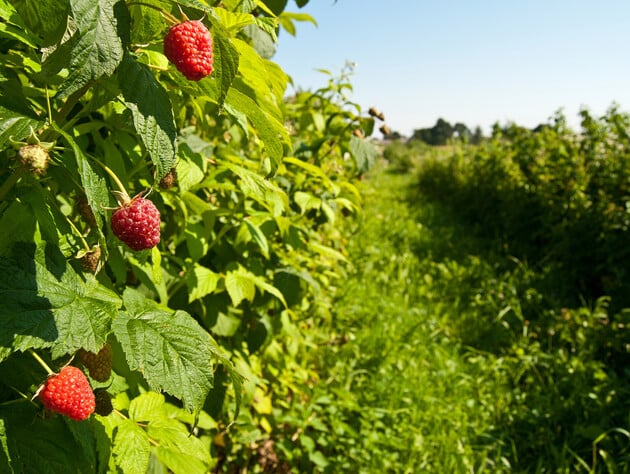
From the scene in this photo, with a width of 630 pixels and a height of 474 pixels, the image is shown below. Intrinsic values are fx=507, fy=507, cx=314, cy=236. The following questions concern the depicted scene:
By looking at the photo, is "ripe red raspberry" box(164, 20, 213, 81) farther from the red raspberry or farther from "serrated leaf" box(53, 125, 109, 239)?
the red raspberry

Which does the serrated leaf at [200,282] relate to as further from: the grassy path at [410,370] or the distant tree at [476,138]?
the distant tree at [476,138]

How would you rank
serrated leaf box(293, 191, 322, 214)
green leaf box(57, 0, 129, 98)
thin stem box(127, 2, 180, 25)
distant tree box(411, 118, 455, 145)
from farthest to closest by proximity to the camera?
distant tree box(411, 118, 455, 145) < serrated leaf box(293, 191, 322, 214) < thin stem box(127, 2, 180, 25) < green leaf box(57, 0, 129, 98)

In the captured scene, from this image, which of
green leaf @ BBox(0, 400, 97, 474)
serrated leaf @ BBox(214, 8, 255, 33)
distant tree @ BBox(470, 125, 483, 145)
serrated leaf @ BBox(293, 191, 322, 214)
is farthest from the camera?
distant tree @ BBox(470, 125, 483, 145)

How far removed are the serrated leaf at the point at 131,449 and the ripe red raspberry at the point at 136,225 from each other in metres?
0.54

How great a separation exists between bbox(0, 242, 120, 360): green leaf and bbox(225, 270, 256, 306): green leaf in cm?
78

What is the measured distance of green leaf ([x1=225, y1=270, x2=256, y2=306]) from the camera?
64.0 inches

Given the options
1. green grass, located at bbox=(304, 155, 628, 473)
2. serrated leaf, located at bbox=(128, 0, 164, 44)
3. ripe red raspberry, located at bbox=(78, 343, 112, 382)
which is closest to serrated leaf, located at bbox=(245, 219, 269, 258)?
ripe red raspberry, located at bbox=(78, 343, 112, 382)

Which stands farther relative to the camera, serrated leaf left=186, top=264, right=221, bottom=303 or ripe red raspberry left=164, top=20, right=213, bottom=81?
serrated leaf left=186, top=264, right=221, bottom=303

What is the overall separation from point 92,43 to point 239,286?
109 centimetres

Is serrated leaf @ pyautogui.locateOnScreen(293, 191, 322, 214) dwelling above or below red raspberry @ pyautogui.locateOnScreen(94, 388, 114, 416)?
above

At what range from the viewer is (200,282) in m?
1.62

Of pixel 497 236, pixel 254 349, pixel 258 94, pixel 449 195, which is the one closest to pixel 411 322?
pixel 254 349

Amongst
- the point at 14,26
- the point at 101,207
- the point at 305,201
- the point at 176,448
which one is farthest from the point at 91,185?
the point at 305,201

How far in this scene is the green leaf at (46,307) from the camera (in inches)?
28.9
